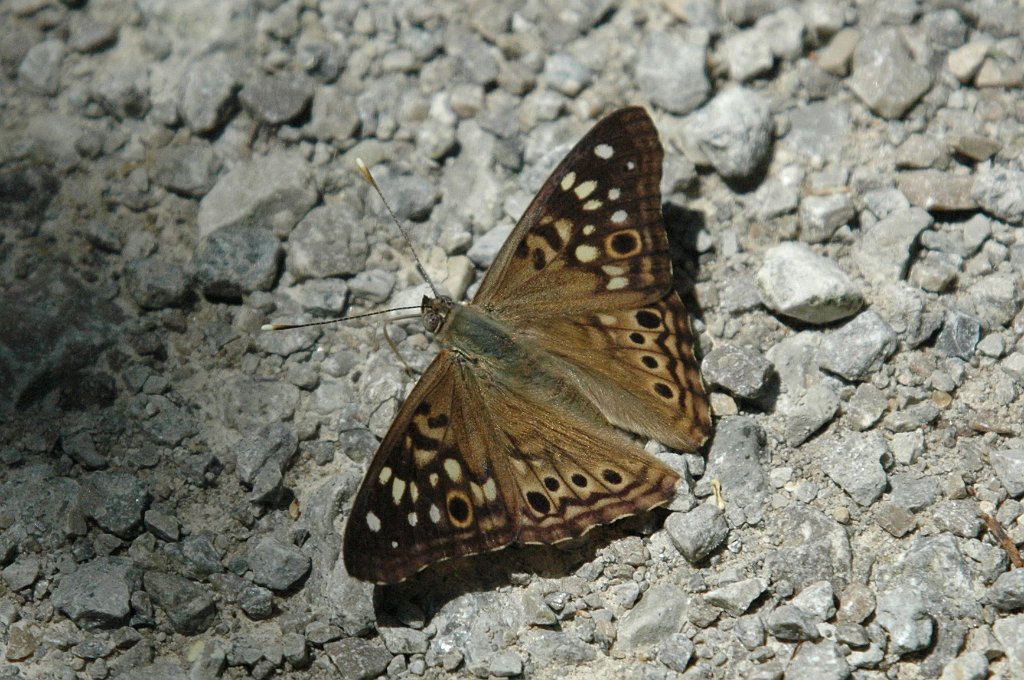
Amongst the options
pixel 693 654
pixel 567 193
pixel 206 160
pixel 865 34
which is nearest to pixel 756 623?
pixel 693 654

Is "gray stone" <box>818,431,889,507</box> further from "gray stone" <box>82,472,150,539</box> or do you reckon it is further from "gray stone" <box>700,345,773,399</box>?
"gray stone" <box>82,472,150,539</box>

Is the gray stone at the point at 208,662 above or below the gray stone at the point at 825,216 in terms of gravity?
below

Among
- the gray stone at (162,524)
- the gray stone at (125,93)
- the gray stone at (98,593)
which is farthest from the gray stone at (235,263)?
the gray stone at (98,593)

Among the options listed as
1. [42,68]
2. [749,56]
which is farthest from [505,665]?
[42,68]

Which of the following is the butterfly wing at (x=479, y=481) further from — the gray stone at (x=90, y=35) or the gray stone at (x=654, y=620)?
the gray stone at (x=90, y=35)

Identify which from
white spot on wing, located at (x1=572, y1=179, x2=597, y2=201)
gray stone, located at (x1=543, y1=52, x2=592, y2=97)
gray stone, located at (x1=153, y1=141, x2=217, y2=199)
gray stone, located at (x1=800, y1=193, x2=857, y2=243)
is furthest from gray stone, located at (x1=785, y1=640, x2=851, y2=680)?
gray stone, located at (x1=153, y1=141, x2=217, y2=199)

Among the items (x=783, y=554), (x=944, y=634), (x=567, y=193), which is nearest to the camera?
(x=944, y=634)

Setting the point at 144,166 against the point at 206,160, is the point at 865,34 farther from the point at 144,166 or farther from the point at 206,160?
the point at 144,166
